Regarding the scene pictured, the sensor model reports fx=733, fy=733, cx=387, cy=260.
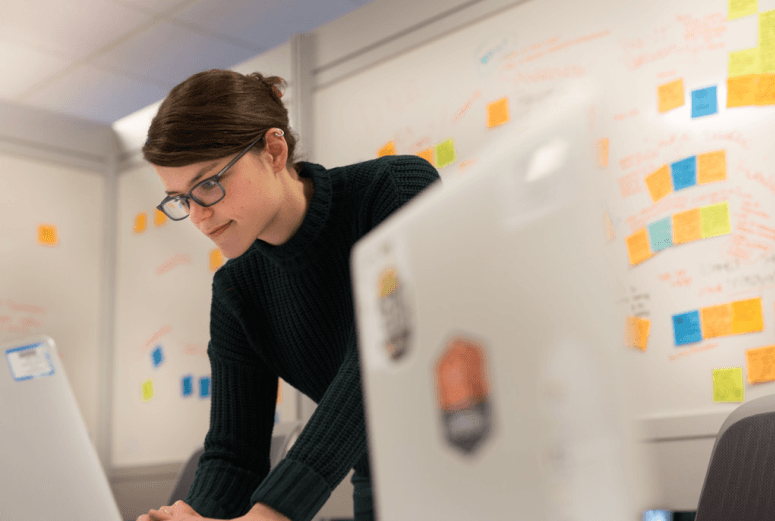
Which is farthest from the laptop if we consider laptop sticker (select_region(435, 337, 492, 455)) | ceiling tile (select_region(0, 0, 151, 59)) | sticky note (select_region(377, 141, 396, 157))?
ceiling tile (select_region(0, 0, 151, 59))

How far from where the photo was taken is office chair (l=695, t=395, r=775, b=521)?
0.76m

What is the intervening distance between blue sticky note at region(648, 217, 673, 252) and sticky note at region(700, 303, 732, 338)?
0.57ft

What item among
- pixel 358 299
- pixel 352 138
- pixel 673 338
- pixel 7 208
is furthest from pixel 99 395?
pixel 358 299

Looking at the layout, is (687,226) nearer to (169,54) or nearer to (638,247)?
(638,247)

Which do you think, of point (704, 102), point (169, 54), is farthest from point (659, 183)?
point (169, 54)

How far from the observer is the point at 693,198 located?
167cm

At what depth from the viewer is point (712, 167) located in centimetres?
166

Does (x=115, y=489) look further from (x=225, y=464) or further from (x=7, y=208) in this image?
(x=225, y=464)

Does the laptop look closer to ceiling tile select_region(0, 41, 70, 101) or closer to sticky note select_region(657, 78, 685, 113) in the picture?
sticky note select_region(657, 78, 685, 113)

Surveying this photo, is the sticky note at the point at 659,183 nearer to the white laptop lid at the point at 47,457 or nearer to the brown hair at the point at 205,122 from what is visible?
the brown hair at the point at 205,122

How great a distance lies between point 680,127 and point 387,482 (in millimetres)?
1627

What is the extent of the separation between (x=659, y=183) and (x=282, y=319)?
1118 millimetres

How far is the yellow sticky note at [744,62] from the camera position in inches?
64.2

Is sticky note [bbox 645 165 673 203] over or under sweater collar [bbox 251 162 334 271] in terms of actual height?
over
